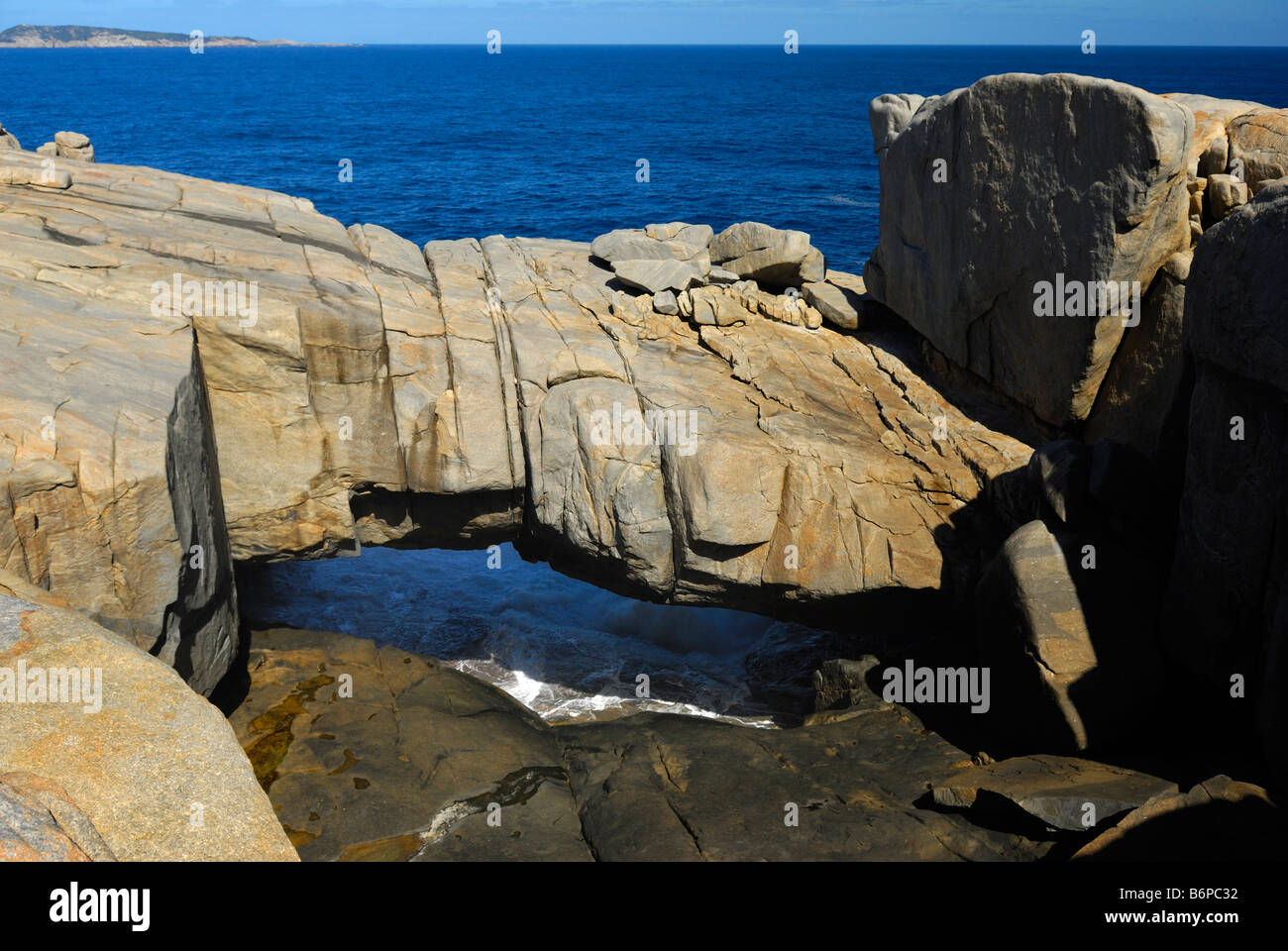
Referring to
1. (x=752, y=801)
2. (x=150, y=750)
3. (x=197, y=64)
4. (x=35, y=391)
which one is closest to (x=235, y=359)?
(x=35, y=391)

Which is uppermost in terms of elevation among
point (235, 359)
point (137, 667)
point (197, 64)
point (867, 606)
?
point (197, 64)

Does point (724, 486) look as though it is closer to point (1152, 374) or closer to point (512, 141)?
point (1152, 374)

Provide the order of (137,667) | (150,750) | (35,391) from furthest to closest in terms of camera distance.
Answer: (35,391)
(137,667)
(150,750)

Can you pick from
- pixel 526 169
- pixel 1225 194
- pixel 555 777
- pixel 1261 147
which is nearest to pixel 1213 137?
pixel 1261 147

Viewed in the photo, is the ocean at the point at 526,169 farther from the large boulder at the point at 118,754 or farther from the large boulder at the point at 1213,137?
the large boulder at the point at 1213,137

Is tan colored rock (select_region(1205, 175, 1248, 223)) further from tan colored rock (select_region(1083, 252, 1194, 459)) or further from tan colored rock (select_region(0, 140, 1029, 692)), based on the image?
tan colored rock (select_region(0, 140, 1029, 692))

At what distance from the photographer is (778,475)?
552 inches

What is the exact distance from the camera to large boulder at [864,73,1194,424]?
1166 centimetres

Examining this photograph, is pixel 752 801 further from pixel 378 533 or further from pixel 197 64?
pixel 197 64

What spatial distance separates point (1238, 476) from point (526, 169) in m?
54.5

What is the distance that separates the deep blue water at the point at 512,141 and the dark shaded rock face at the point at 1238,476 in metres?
28.6

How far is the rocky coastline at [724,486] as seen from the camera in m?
9.58

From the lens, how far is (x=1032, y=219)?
523 inches

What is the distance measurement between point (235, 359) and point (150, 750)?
8.14m
